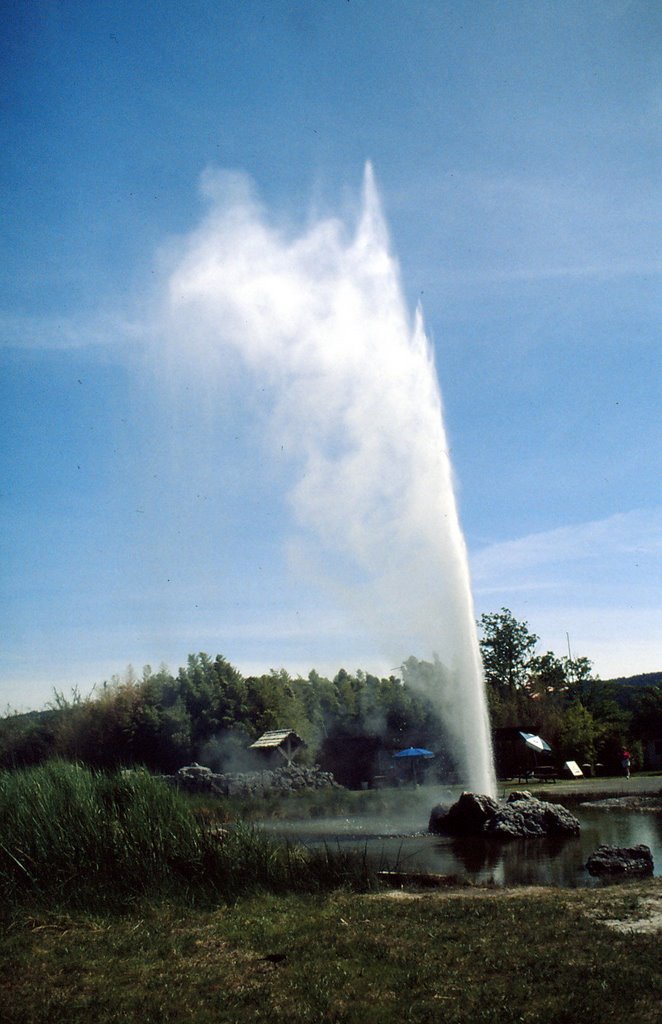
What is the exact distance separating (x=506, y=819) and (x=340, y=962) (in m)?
13.5

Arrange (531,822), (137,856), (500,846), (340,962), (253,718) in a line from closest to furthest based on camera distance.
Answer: (340,962) → (137,856) → (500,846) → (531,822) → (253,718)

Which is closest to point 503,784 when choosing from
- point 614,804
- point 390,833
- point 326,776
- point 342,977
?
point 326,776

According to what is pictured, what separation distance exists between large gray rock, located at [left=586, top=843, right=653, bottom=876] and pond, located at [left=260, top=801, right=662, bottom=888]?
0.67 ft

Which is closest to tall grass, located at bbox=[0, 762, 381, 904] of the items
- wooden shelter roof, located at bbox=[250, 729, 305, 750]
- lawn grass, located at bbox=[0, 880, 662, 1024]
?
lawn grass, located at bbox=[0, 880, 662, 1024]

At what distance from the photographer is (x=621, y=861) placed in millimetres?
12961

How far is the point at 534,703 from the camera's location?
54000mm

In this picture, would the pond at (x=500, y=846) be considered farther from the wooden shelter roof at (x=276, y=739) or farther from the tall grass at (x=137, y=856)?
the wooden shelter roof at (x=276, y=739)

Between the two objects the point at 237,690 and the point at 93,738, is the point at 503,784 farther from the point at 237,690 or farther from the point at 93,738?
the point at 93,738

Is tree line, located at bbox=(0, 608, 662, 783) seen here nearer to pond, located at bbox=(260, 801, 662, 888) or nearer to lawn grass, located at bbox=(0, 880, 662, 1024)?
pond, located at bbox=(260, 801, 662, 888)

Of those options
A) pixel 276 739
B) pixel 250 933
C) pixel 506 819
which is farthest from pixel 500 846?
pixel 276 739

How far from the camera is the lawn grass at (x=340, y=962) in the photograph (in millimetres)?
6090

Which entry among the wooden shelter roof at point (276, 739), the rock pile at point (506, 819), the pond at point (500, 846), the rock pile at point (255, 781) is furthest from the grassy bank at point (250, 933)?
the wooden shelter roof at point (276, 739)

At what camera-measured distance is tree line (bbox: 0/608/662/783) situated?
171 ft

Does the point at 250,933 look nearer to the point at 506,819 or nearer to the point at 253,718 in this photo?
the point at 506,819
